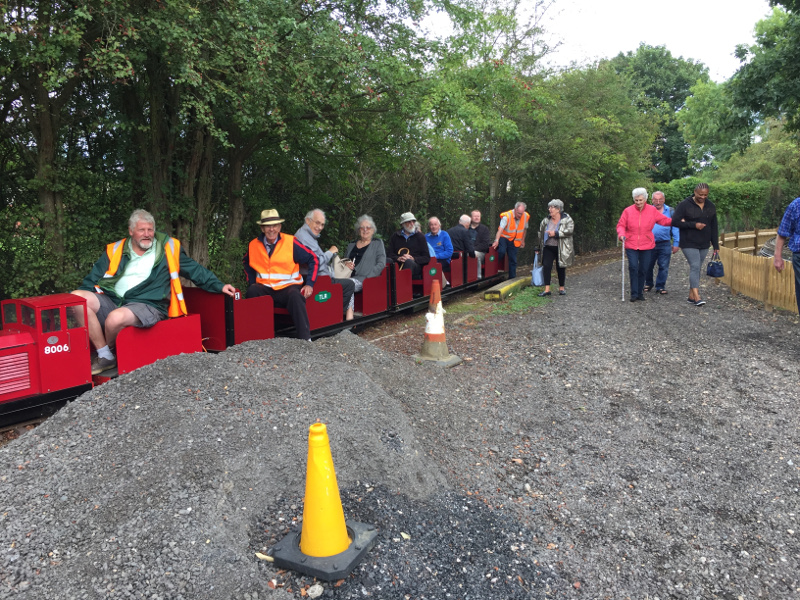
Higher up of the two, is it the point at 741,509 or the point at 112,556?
the point at 112,556

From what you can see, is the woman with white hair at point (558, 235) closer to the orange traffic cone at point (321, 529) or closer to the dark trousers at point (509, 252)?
the dark trousers at point (509, 252)

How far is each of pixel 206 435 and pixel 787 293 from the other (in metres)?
8.91

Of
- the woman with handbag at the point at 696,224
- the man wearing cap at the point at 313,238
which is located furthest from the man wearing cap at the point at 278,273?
the woman with handbag at the point at 696,224

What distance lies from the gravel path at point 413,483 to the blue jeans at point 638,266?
408 cm

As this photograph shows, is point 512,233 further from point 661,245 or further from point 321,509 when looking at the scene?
point 321,509

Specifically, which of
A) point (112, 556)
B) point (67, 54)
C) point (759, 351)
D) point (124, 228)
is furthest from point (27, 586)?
point (759, 351)

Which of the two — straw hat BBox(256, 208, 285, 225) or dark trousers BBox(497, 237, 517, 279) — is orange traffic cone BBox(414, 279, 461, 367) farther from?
dark trousers BBox(497, 237, 517, 279)

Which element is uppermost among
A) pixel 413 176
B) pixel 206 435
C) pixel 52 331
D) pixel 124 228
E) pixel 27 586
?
pixel 413 176

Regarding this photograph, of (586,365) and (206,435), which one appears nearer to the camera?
(206,435)

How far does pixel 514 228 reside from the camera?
1230 cm

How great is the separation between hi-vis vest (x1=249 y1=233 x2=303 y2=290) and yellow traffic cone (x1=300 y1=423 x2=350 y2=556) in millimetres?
3736

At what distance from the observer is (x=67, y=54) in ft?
18.9

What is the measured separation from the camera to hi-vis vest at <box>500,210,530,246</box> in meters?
12.1

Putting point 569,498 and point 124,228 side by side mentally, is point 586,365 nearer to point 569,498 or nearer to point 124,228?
point 569,498
